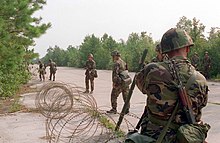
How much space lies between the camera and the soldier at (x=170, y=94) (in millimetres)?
2881

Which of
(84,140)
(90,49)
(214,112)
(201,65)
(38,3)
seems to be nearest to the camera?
(84,140)

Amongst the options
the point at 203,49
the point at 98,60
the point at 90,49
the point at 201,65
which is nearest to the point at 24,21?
Result: the point at 201,65

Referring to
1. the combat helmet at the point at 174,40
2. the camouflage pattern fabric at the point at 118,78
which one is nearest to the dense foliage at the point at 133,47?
the camouflage pattern fabric at the point at 118,78

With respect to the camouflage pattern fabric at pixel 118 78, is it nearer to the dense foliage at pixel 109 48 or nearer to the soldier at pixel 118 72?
the soldier at pixel 118 72

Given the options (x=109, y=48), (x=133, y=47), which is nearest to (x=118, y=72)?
(x=133, y=47)

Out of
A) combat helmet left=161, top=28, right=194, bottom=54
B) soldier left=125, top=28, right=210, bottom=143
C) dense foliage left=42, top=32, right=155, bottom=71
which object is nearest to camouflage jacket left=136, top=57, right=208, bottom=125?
soldier left=125, top=28, right=210, bottom=143

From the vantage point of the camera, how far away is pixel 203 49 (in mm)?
28406

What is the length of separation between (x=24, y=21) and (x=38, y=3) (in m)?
2.76

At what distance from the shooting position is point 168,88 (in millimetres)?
2900

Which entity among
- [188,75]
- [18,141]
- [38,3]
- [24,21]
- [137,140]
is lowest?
[18,141]

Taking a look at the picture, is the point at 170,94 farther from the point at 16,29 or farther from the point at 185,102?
the point at 16,29

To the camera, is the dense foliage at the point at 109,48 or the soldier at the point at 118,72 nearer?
the soldier at the point at 118,72

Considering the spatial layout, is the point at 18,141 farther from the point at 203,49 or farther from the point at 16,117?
the point at 203,49

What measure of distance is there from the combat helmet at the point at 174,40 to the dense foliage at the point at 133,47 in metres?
10.1
